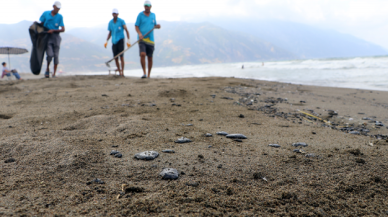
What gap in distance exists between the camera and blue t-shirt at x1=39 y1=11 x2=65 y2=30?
6.16m

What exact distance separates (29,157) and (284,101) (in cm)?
363

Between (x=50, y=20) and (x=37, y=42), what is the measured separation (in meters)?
0.77

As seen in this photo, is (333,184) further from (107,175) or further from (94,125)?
(94,125)

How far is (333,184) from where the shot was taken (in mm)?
1069

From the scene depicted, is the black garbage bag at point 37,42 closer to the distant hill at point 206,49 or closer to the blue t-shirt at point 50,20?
the blue t-shirt at point 50,20

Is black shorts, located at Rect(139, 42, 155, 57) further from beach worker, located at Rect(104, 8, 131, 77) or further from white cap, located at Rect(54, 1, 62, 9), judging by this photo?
white cap, located at Rect(54, 1, 62, 9)

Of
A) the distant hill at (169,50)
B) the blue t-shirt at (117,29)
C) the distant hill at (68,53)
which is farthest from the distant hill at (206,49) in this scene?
the blue t-shirt at (117,29)

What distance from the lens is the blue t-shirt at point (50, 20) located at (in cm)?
616

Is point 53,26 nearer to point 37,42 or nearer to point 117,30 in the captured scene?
point 37,42

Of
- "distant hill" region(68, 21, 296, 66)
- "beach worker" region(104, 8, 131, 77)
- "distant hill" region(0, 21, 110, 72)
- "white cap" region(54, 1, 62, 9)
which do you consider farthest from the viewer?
"distant hill" region(68, 21, 296, 66)

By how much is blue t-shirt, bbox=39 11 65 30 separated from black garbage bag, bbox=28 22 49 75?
16 centimetres

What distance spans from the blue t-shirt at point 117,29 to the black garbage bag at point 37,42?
1878mm

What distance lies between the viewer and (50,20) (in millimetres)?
6188

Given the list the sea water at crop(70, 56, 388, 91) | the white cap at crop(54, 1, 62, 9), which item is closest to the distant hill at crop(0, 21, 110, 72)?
the sea water at crop(70, 56, 388, 91)
